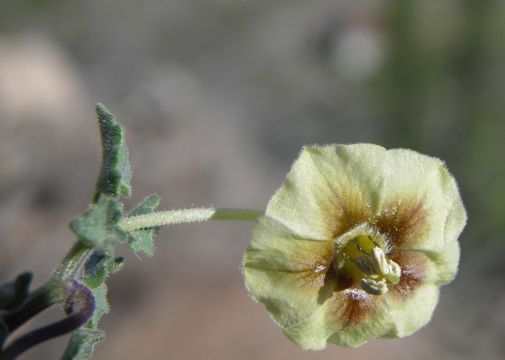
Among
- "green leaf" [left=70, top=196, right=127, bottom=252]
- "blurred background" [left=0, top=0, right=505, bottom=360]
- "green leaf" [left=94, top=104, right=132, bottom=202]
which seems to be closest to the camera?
"green leaf" [left=70, top=196, right=127, bottom=252]

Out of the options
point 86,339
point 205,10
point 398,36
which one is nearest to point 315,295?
point 86,339

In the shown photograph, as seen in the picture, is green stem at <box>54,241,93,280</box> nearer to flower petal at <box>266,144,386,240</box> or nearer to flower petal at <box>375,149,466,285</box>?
flower petal at <box>266,144,386,240</box>

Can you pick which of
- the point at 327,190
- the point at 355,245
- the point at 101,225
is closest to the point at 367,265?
the point at 355,245

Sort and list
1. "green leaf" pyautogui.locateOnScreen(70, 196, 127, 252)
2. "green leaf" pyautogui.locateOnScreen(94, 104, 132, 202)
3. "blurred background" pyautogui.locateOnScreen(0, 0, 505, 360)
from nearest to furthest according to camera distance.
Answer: "green leaf" pyautogui.locateOnScreen(70, 196, 127, 252)
"green leaf" pyautogui.locateOnScreen(94, 104, 132, 202)
"blurred background" pyautogui.locateOnScreen(0, 0, 505, 360)

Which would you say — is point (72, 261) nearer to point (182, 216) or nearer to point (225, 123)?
point (182, 216)

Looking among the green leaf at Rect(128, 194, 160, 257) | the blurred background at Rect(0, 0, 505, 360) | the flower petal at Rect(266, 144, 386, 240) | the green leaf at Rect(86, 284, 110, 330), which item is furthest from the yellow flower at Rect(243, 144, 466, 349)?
the blurred background at Rect(0, 0, 505, 360)

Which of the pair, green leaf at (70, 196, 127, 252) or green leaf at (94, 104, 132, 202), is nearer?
green leaf at (70, 196, 127, 252)

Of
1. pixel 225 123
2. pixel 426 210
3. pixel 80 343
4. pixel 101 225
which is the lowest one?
pixel 225 123
